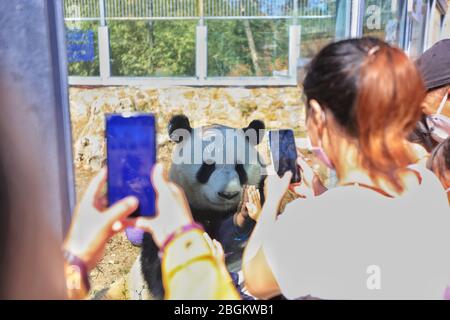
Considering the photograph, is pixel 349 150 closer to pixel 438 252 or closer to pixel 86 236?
pixel 438 252

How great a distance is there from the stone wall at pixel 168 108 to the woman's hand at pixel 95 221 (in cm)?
5

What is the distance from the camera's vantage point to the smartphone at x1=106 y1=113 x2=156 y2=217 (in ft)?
5.41

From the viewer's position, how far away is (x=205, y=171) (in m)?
1.72

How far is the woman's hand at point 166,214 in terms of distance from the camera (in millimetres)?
1683

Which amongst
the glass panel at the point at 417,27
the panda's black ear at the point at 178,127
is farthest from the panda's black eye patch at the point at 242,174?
the glass panel at the point at 417,27

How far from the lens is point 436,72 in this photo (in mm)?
1897

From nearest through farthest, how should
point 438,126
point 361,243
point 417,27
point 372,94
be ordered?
point 372,94
point 361,243
point 438,126
point 417,27

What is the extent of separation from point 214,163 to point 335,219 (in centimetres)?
44

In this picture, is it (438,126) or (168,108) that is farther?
(438,126)

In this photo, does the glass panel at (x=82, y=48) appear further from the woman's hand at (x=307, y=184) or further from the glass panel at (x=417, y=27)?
the glass panel at (x=417, y=27)

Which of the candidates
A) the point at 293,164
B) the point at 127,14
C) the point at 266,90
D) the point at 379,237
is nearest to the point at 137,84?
the point at 127,14

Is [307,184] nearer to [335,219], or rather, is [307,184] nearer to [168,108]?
[335,219]

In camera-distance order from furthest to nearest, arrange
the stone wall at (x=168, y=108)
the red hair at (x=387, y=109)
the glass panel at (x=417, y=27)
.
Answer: the glass panel at (x=417, y=27) < the stone wall at (x=168, y=108) < the red hair at (x=387, y=109)

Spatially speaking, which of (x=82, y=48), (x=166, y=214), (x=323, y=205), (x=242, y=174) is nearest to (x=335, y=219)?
(x=323, y=205)
